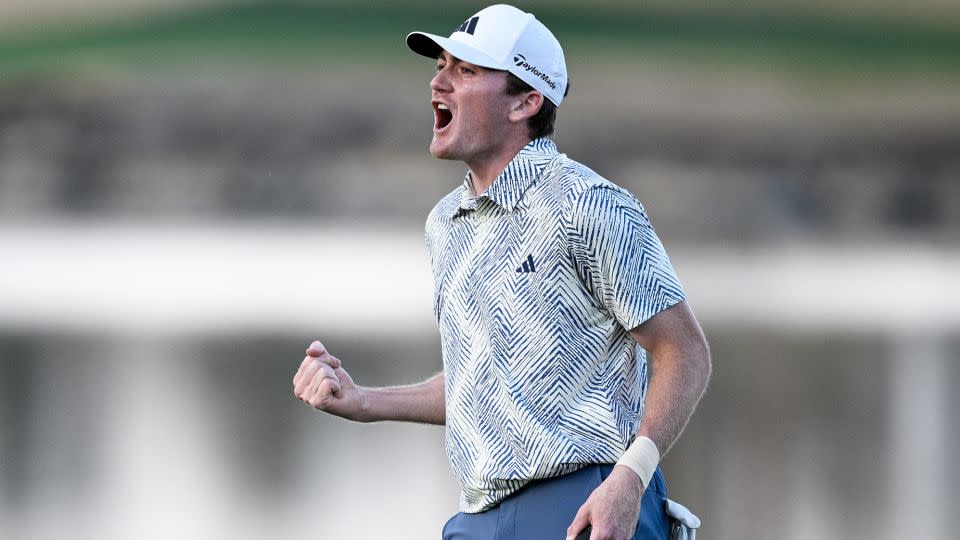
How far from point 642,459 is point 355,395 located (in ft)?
1.82

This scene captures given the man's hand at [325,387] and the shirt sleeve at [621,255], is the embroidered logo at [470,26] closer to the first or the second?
the shirt sleeve at [621,255]

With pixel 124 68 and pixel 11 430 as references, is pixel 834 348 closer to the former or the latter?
pixel 11 430

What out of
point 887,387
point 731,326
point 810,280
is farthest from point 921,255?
point 887,387

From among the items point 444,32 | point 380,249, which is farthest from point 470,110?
point 444,32

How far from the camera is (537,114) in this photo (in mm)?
2432

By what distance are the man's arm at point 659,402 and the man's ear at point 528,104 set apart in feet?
1.34

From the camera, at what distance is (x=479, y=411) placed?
229 cm

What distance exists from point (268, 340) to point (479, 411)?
22.0 ft

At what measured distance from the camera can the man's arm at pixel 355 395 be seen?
2383 mm

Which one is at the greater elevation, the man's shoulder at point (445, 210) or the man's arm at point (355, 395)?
the man's shoulder at point (445, 210)

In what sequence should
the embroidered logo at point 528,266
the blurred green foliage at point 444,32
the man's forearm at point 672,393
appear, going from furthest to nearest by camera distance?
the blurred green foliage at point 444,32, the embroidered logo at point 528,266, the man's forearm at point 672,393

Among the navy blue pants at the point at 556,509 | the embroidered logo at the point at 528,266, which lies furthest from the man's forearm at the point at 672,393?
the embroidered logo at the point at 528,266

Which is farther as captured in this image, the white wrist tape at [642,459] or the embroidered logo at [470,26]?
the embroidered logo at [470,26]

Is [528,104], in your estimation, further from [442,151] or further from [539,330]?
[539,330]
